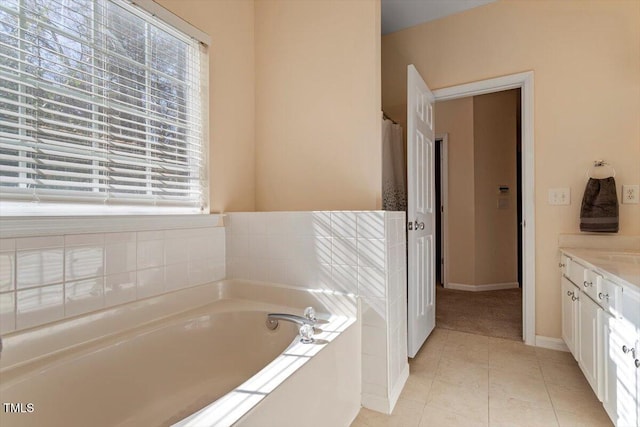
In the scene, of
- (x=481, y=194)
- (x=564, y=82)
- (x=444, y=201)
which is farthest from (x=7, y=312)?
(x=481, y=194)

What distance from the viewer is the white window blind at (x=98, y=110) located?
113cm

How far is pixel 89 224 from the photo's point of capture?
127 centimetres

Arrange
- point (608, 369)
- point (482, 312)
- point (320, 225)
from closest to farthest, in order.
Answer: point (608, 369) < point (320, 225) < point (482, 312)

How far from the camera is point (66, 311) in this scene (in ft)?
3.95

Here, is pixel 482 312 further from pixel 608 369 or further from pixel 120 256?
pixel 120 256

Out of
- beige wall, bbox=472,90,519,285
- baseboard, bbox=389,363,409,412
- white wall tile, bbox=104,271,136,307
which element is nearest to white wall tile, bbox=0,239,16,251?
white wall tile, bbox=104,271,136,307

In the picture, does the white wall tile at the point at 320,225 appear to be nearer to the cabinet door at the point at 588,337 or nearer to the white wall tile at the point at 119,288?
the white wall tile at the point at 119,288

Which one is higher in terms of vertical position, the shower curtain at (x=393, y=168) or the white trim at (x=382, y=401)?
the shower curtain at (x=393, y=168)

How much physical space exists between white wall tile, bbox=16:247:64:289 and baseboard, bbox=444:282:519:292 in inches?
159

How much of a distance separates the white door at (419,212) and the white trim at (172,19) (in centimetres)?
134

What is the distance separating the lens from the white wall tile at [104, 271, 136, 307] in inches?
52.7

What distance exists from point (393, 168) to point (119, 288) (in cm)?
215

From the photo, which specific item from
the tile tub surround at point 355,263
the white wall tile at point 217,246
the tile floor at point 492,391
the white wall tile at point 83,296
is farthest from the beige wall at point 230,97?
the tile floor at point 492,391

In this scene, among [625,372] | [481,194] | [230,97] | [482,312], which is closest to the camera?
[625,372]
